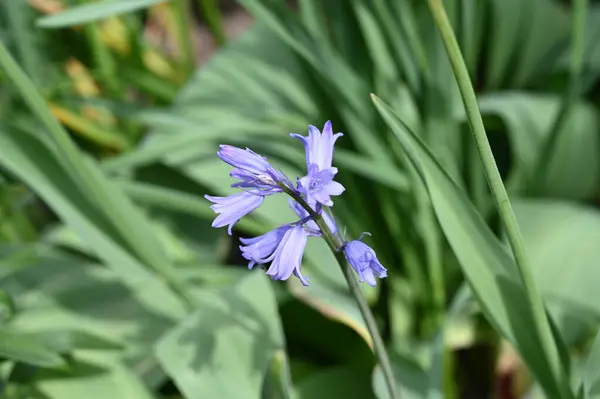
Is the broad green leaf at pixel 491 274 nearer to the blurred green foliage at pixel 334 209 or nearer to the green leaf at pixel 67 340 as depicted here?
the blurred green foliage at pixel 334 209

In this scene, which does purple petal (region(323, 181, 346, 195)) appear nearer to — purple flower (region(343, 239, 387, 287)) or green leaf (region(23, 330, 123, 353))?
purple flower (region(343, 239, 387, 287))

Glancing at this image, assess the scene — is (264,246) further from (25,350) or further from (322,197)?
(25,350)

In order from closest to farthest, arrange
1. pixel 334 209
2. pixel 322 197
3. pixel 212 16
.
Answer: pixel 322 197
pixel 334 209
pixel 212 16

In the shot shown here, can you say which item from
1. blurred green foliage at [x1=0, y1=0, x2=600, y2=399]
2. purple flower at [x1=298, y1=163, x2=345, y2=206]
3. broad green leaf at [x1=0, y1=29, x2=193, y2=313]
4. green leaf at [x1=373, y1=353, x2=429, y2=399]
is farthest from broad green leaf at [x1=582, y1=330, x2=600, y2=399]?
broad green leaf at [x1=0, y1=29, x2=193, y2=313]

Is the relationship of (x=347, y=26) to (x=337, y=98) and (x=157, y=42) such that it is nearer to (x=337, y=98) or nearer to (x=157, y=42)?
(x=337, y=98)

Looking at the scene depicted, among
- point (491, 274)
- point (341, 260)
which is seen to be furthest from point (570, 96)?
point (341, 260)

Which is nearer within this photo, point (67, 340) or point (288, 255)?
point (288, 255)

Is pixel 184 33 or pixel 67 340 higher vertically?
pixel 184 33
